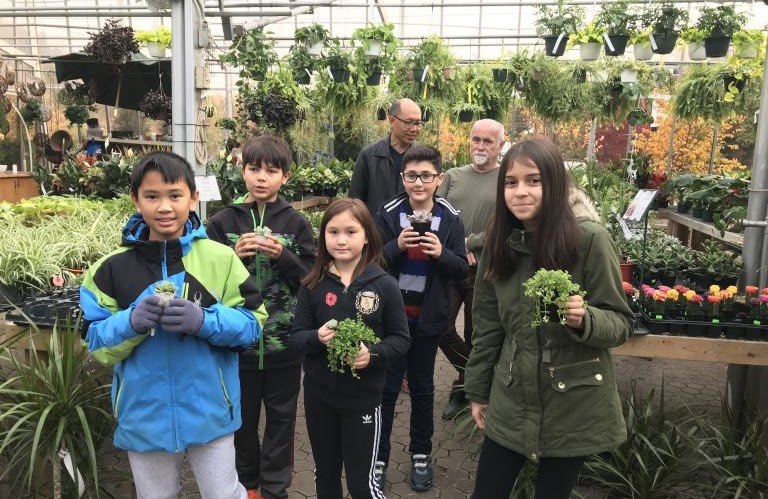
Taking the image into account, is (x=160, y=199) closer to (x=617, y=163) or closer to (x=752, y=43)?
(x=752, y=43)

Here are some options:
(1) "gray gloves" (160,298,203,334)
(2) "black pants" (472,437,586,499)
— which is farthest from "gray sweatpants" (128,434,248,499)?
(2) "black pants" (472,437,586,499)

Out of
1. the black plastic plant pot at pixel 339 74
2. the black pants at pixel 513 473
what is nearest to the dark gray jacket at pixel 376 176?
the black pants at pixel 513 473

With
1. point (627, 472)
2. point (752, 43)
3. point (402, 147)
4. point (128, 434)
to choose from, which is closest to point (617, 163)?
point (752, 43)

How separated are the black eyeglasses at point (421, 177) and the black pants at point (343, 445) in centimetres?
Result: 108

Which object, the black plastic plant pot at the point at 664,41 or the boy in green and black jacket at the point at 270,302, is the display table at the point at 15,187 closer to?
the boy in green and black jacket at the point at 270,302

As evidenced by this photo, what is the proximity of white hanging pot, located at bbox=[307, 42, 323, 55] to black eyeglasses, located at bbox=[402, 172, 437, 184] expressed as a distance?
440cm

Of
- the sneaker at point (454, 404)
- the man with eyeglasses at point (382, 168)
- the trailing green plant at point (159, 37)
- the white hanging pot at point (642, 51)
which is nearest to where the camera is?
the man with eyeglasses at point (382, 168)

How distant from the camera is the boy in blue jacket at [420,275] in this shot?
9.31ft

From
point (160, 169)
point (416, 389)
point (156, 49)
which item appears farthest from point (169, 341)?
point (156, 49)

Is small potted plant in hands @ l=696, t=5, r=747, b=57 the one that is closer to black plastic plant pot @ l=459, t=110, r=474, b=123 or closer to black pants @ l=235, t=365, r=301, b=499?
black plastic plant pot @ l=459, t=110, r=474, b=123

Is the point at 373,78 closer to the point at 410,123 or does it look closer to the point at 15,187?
the point at 410,123

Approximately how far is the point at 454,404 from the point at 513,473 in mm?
1897

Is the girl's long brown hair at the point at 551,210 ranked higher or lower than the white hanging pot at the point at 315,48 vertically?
lower

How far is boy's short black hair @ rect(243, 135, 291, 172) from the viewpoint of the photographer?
259 cm
